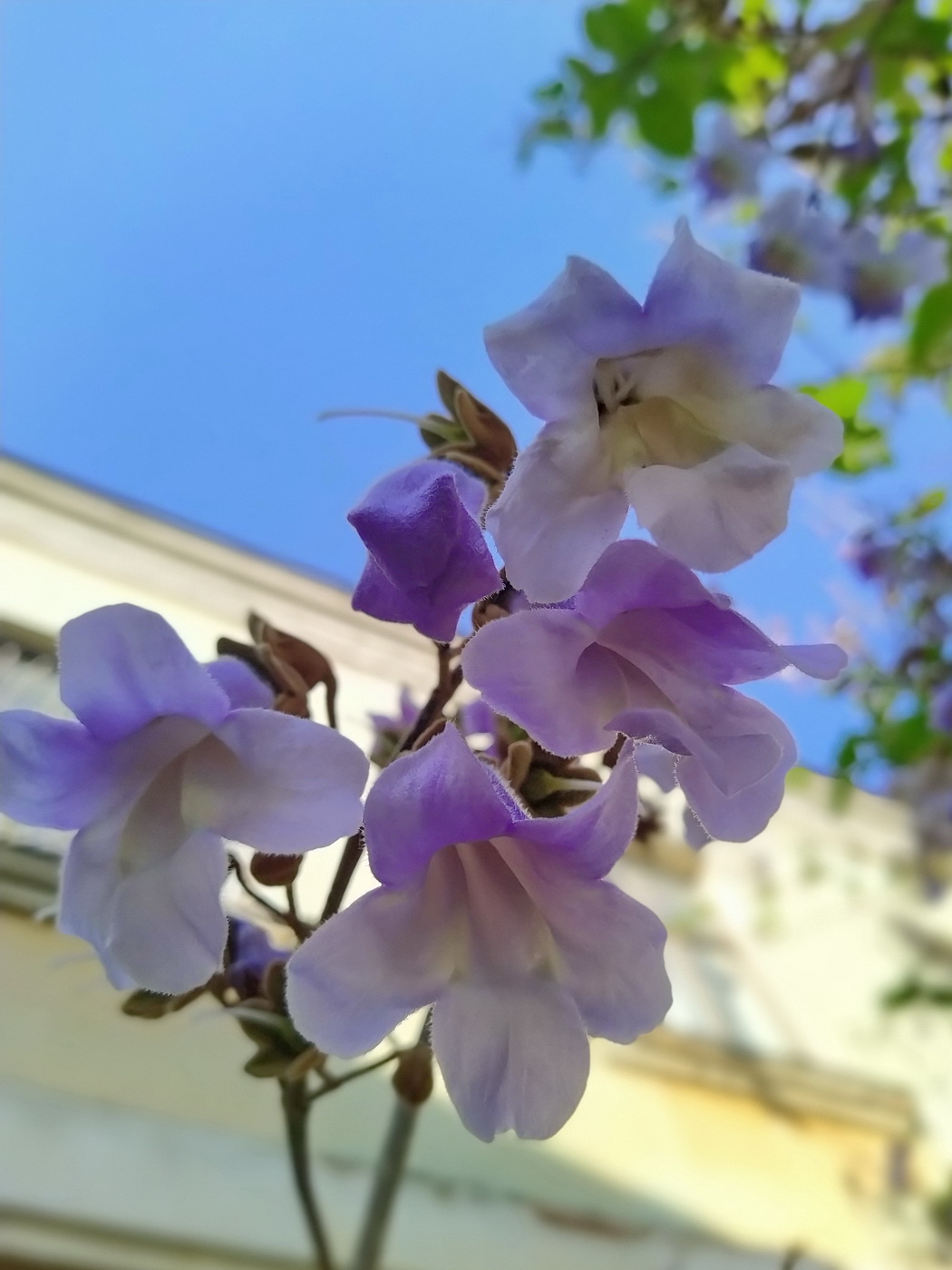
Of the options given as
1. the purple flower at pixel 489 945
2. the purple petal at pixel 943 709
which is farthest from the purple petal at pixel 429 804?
the purple petal at pixel 943 709

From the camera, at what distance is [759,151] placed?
94 cm

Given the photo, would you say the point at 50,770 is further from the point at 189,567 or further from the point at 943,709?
the point at 943,709

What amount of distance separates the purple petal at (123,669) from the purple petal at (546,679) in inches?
3.1

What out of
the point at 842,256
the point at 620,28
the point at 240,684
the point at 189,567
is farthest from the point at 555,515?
the point at 189,567

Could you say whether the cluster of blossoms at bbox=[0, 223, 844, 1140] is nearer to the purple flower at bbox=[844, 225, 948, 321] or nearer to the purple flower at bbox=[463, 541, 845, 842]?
the purple flower at bbox=[463, 541, 845, 842]

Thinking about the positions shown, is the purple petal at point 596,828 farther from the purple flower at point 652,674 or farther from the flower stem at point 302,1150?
the flower stem at point 302,1150

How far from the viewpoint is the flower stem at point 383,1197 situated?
1.95 ft

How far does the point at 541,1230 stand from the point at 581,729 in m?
0.91

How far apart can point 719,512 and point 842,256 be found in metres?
0.64

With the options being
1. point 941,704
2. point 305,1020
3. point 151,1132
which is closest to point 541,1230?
point 151,1132

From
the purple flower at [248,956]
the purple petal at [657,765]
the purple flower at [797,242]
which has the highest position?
the purple flower at [797,242]

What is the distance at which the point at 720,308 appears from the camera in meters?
0.27

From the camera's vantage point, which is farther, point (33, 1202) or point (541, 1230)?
point (541, 1230)

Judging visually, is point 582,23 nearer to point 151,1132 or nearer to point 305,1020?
point 305,1020
